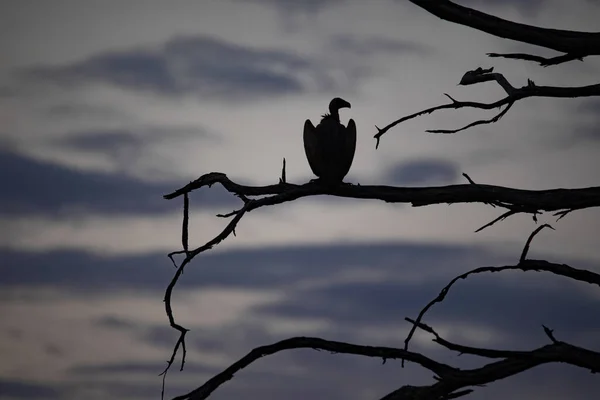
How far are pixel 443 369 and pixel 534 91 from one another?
2694 mm

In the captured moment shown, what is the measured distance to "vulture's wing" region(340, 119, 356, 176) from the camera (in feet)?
39.6

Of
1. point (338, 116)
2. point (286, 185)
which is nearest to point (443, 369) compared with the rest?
point (286, 185)

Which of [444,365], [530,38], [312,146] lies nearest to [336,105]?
[312,146]

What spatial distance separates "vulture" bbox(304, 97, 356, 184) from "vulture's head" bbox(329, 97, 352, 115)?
0.12 m

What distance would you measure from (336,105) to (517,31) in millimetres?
6001

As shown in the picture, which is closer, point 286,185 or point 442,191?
point 442,191

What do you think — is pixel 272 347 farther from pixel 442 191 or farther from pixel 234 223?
pixel 442 191

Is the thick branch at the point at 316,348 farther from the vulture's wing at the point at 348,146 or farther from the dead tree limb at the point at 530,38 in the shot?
the vulture's wing at the point at 348,146

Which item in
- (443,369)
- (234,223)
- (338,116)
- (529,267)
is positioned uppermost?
(338,116)

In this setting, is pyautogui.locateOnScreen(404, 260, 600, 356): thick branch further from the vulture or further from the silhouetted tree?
the vulture

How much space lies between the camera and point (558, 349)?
7.01 metres

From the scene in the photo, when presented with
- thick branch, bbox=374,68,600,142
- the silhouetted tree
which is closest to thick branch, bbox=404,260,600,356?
A: the silhouetted tree

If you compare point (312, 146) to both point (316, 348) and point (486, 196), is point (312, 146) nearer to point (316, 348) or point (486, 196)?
point (486, 196)

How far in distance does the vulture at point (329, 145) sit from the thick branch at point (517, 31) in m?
4.33
